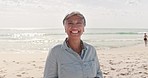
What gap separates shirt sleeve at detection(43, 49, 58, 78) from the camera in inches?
103

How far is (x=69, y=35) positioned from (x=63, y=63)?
28 cm

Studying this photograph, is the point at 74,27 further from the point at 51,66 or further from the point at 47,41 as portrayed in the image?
the point at 47,41

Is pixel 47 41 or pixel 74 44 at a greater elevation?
pixel 74 44

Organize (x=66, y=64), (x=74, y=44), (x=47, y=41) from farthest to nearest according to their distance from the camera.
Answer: (x=47, y=41) → (x=74, y=44) → (x=66, y=64)

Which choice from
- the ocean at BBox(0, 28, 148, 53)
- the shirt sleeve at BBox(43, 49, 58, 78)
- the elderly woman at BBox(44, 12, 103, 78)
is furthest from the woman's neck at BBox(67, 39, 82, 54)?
the ocean at BBox(0, 28, 148, 53)

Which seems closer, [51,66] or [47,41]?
[51,66]

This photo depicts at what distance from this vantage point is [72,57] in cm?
264

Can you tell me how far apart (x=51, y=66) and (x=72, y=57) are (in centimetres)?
21

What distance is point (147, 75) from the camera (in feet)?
30.6

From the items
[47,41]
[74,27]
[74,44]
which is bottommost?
[47,41]

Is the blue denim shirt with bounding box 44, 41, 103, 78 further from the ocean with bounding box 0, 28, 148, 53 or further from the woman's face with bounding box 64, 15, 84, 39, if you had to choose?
the ocean with bounding box 0, 28, 148, 53

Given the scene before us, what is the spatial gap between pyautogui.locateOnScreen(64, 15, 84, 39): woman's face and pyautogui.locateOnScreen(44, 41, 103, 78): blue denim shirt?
12cm

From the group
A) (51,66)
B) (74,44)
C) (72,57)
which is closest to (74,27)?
(74,44)

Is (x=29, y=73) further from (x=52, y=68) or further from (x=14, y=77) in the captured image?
(x=52, y=68)
